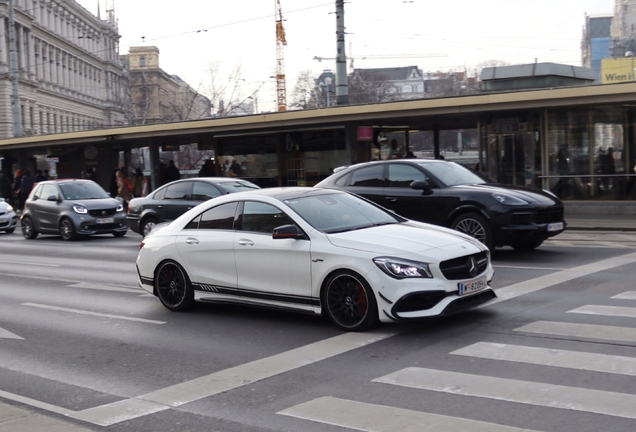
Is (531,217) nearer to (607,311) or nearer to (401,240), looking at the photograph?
(607,311)

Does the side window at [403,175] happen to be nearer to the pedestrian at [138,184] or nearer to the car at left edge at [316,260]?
the car at left edge at [316,260]

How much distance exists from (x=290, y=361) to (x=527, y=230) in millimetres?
7015

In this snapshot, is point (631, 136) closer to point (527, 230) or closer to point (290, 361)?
point (527, 230)

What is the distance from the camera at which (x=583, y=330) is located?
7.55m

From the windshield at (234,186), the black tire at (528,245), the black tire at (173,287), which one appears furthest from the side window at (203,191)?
the black tire at (173,287)

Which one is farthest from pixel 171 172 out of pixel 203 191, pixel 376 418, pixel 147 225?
pixel 376 418

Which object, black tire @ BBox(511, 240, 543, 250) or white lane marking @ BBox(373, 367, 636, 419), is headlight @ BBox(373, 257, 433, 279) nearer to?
white lane marking @ BBox(373, 367, 636, 419)

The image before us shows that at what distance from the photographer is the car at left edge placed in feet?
25.3

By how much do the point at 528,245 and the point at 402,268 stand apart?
7.15m

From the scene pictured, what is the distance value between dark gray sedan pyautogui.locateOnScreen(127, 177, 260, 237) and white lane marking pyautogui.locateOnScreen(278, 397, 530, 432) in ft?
40.8

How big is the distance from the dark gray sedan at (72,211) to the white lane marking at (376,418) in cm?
1718

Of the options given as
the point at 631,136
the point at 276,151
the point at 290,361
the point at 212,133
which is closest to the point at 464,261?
the point at 290,361

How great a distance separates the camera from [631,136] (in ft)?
70.2

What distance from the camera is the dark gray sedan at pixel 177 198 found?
59.8 feet
